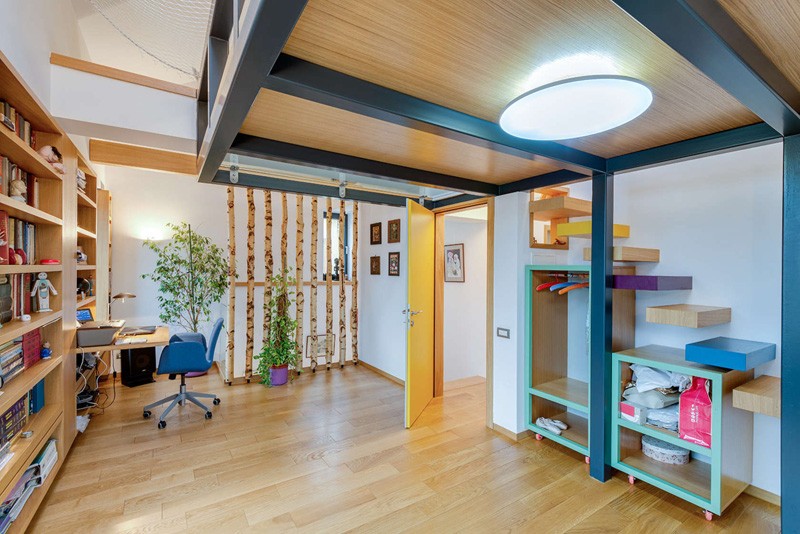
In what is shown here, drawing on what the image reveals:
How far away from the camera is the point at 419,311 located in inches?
134

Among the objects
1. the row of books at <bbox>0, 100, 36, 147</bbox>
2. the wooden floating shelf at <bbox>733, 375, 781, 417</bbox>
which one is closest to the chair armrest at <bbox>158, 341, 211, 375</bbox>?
the row of books at <bbox>0, 100, 36, 147</bbox>

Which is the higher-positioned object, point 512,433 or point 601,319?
point 601,319

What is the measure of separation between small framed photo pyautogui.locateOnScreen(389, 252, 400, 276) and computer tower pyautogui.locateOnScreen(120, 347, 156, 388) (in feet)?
9.75

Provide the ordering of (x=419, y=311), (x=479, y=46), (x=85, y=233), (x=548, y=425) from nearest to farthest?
(x=479, y=46)
(x=548, y=425)
(x=85, y=233)
(x=419, y=311)

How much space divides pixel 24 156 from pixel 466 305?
13.5ft

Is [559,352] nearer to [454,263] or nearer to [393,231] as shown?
[454,263]

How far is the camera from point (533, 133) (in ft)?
4.54

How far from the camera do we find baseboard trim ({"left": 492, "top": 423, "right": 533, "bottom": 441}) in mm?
2930

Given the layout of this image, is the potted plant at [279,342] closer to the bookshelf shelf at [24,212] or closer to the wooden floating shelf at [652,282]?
the bookshelf shelf at [24,212]

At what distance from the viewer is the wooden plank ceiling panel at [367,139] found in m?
1.59

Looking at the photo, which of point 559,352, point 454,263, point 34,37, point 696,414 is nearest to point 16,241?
point 34,37

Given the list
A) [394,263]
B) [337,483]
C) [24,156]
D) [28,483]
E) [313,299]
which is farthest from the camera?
[313,299]

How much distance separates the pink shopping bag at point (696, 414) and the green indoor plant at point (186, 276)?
4580 mm

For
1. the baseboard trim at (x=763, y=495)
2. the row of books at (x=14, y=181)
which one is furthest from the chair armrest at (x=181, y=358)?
the baseboard trim at (x=763, y=495)
